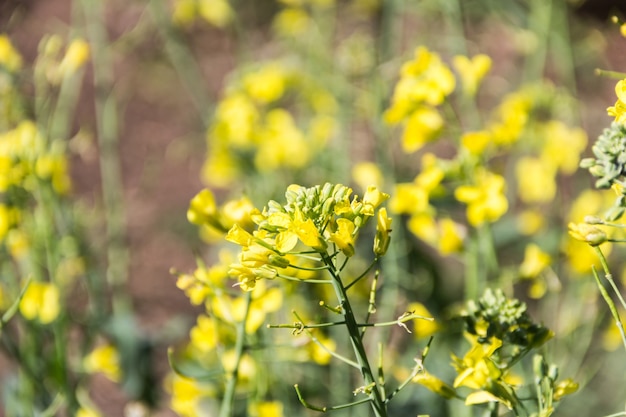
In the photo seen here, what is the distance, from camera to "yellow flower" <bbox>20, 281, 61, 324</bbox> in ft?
5.57

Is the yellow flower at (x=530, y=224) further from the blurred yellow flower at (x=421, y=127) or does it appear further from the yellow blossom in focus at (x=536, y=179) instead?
the blurred yellow flower at (x=421, y=127)

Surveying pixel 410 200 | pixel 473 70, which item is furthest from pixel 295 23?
pixel 410 200

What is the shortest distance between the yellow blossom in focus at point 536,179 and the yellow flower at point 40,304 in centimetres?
133

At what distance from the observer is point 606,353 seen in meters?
2.22

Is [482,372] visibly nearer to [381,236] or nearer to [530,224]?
[381,236]

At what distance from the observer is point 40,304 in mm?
1727

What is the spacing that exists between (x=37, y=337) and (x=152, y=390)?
1.97ft

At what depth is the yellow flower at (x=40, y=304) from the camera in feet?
5.57

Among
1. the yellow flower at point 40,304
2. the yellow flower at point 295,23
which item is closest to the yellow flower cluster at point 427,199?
the yellow flower at point 40,304

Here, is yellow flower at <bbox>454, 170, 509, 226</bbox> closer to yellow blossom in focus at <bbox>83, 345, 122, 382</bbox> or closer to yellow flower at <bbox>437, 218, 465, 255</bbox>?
yellow flower at <bbox>437, 218, 465, 255</bbox>

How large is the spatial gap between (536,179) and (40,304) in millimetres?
1402

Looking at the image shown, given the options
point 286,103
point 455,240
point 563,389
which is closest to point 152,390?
point 455,240

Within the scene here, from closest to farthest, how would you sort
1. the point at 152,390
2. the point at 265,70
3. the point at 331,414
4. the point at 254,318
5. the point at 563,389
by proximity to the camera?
the point at 563,389, the point at 254,318, the point at 331,414, the point at 152,390, the point at 265,70

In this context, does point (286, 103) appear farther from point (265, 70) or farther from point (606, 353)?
point (606, 353)
